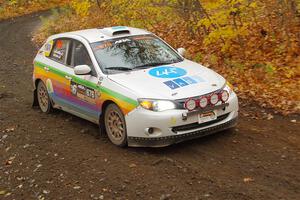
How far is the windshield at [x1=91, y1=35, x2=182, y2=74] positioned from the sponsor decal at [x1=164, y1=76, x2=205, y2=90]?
0.83m

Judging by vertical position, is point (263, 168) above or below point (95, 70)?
below

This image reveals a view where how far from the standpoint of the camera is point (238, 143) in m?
7.20

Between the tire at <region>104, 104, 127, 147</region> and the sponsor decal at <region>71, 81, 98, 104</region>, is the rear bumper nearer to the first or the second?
the tire at <region>104, 104, 127, 147</region>

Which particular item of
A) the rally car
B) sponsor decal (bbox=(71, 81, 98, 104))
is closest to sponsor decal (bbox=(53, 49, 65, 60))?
the rally car

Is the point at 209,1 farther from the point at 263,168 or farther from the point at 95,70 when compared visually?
the point at 263,168

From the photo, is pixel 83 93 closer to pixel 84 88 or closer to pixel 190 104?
pixel 84 88

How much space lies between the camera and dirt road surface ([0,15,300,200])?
582 centimetres

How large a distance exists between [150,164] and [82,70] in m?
2.09

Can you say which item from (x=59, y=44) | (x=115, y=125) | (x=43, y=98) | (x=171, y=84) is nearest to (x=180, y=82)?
(x=171, y=84)

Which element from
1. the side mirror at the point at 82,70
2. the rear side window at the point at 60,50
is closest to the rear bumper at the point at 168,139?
the side mirror at the point at 82,70

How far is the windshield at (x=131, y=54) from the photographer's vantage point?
309 inches

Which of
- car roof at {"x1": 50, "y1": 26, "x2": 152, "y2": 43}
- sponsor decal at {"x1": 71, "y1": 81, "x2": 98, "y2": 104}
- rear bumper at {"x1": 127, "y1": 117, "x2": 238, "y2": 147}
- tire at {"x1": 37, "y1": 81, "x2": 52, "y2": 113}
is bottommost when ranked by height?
tire at {"x1": 37, "y1": 81, "x2": 52, "y2": 113}

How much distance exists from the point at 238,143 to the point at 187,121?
97 cm

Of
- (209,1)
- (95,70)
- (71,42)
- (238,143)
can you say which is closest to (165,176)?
(238,143)
